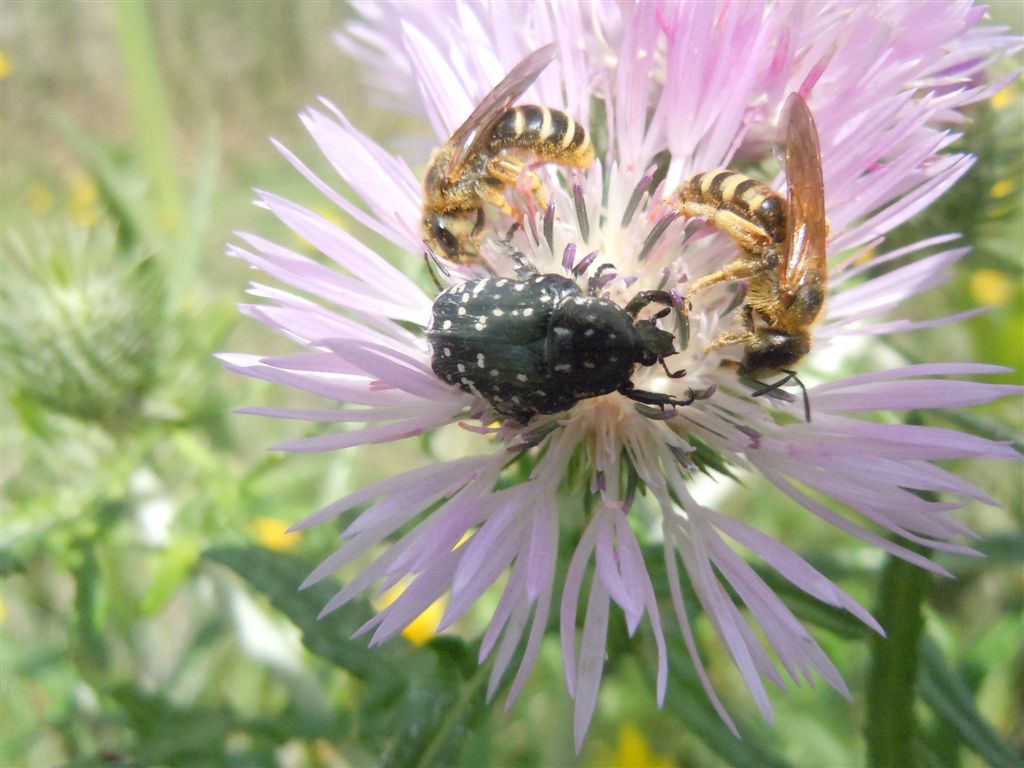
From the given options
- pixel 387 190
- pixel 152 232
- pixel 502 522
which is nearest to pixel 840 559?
pixel 502 522

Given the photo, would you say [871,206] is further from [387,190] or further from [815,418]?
[387,190]

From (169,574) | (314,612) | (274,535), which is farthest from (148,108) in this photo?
(314,612)

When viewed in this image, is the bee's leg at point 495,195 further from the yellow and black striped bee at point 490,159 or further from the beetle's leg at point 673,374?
the beetle's leg at point 673,374

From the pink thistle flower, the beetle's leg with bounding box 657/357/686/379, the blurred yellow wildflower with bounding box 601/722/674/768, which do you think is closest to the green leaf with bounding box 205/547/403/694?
the pink thistle flower

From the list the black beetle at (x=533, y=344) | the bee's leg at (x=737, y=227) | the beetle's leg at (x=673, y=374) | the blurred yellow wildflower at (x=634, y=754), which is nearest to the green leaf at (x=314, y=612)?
the black beetle at (x=533, y=344)

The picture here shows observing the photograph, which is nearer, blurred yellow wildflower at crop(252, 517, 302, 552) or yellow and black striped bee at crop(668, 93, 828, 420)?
yellow and black striped bee at crop(668, 93, 828, 420)

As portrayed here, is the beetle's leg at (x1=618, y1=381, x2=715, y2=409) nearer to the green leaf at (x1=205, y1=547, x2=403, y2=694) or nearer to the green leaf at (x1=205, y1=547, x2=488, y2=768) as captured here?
the green leaf at (x1=205, y1=547, x2=488, y2=768)
